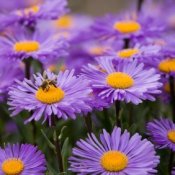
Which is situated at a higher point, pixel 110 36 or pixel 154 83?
pixel 110 36

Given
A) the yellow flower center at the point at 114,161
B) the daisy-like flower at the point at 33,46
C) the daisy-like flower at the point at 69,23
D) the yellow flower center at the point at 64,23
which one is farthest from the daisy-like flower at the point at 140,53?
the yellow flower center at the point at 64,23

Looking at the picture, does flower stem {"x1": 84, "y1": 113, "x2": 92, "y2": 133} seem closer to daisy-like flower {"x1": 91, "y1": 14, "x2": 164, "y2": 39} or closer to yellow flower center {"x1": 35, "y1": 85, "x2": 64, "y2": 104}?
yellow flower center {"x1": 35, "y1": 85, "x2": 64, "y2": 104}

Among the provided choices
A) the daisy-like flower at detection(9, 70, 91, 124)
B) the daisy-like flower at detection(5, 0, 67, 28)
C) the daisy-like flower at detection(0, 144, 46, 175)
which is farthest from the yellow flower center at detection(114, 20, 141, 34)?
the daisy-like flower at detection(0, 144, 46, 175)

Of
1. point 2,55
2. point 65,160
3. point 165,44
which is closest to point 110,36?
point 165,44

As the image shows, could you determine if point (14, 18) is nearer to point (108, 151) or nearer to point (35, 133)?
point (35, 133)

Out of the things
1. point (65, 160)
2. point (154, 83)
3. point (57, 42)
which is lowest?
point (65, 160)

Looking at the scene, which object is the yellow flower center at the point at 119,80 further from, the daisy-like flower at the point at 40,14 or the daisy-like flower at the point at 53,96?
the daisy-like flower at the point at 40,14
